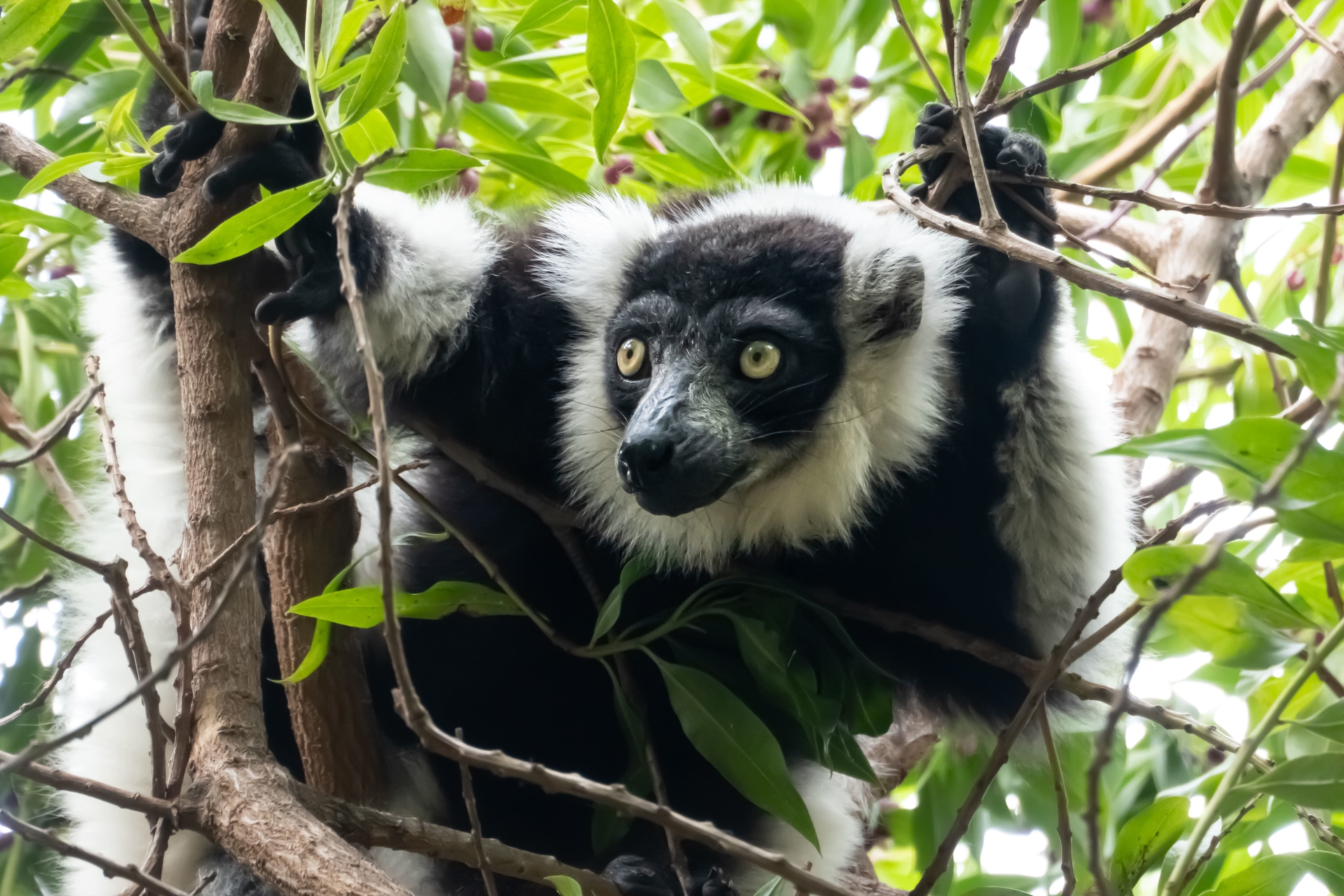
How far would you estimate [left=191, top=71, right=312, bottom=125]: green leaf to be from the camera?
5.89ft

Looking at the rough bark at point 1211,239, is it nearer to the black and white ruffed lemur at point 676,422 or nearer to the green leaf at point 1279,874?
the black and white ruffed lemur at point 676,422

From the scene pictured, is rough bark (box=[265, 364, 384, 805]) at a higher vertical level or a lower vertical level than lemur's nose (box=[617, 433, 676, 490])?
lower

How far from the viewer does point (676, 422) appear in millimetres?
2293

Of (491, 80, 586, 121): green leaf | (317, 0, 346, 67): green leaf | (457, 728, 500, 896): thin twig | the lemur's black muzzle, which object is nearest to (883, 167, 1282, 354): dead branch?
the lemur's black muzzle

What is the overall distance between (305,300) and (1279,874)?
1848 millimetres

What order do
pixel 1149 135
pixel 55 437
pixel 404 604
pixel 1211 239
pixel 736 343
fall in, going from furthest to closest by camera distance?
pixel 1149 135 < pixel 1211 239 < pixel 736 343 < pixel 55 437 < pixel 404 604

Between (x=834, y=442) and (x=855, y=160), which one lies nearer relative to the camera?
(x=834, y=442)

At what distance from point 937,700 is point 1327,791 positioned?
1490mm

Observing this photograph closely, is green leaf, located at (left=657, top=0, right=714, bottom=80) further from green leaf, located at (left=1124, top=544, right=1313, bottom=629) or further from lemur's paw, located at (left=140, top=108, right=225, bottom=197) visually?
green leaf, located at (left=1124, top=544, right=1313, bottom=629)

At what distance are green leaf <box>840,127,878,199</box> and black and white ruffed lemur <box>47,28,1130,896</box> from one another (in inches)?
18.1

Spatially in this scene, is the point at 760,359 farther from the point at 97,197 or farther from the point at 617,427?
the point at 97,197

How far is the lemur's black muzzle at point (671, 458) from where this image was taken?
7.30 feet

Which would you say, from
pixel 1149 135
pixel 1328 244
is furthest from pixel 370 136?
pixel 1149 135

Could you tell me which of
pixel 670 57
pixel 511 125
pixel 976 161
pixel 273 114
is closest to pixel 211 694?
pixel 273 114
